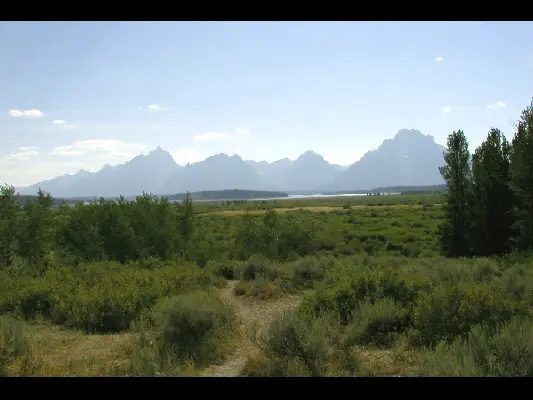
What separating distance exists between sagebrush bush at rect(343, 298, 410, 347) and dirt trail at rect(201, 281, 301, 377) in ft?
5.09

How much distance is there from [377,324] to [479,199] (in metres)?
23.1

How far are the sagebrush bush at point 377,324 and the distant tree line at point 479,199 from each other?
2096cm

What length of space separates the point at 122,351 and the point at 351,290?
190 inches

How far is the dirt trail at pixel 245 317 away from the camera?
5.96 meters

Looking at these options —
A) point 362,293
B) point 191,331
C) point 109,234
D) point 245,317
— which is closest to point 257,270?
point 245,317

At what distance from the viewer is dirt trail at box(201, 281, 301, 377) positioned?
19.6 feet

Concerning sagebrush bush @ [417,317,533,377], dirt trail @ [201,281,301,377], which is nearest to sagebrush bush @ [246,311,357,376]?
dirt trail @ [201,281,301,377]

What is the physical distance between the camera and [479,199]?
86.6 ft

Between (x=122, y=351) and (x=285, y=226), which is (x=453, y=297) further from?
(x=285, y=226)

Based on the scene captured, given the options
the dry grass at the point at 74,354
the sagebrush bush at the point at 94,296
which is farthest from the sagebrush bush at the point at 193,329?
the sagebrush bush at the point at 94,296
